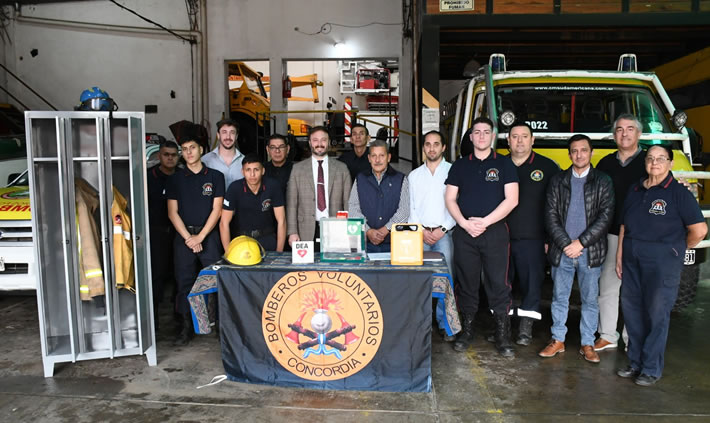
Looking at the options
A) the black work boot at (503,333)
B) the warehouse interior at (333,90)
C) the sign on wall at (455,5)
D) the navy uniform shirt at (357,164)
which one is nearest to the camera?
the warehouse interior at (333,90)

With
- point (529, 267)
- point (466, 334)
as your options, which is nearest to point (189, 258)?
point (466, 334)

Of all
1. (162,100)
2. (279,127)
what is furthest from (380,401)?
(162,100)

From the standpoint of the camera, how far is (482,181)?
Result: 4348mm

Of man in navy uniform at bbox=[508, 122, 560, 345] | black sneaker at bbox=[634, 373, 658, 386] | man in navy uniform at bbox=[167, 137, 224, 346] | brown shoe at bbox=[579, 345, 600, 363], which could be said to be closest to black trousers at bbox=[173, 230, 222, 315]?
man in navy uniform at bbox=[167, 137, 224, 346]

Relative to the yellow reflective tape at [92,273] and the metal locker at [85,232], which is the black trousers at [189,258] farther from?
the yellow reflective tape at [92,273]

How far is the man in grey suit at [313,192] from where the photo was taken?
5047 millimetres

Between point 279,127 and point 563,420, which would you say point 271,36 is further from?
point 563,420

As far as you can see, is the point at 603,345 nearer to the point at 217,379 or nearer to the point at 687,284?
the point at 687,284

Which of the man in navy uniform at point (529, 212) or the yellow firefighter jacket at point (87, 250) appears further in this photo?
the man in navy uniform at point (529, 212)

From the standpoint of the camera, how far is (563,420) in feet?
11.0

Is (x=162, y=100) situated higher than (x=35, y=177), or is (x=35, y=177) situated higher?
(x=162, y=100)

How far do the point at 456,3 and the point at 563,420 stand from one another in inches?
221

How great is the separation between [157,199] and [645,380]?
420 cm

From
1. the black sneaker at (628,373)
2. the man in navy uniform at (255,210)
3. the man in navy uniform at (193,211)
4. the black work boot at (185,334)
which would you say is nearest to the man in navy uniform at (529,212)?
the black sneaker at (628,373)
